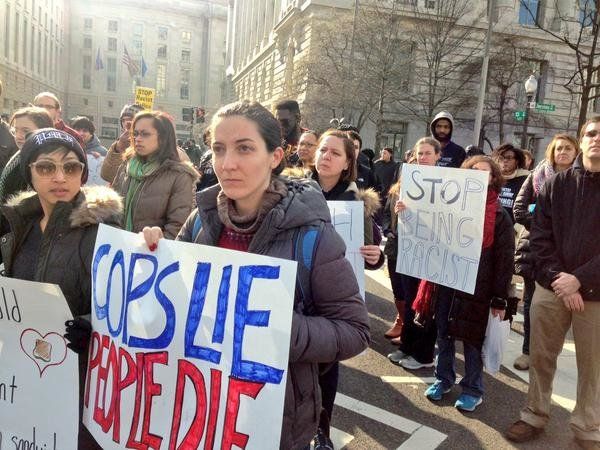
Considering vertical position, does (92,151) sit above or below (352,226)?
above

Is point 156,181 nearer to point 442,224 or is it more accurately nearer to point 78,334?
point 78,334

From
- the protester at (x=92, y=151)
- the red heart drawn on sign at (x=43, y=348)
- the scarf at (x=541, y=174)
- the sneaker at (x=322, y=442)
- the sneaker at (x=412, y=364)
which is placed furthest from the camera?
the protester at (x=92, y=151)

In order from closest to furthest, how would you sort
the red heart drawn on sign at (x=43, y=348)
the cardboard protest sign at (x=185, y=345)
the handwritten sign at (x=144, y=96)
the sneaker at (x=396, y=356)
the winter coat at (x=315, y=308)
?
the cardboard protest sign at (x=185, y=345)
the winter coat at (x=315, y=308)
the red heart drawn on sign at (x=43, y=348)
the sneaker at (x=396, y=356)
the handwritten sign at (x=144, y=96)

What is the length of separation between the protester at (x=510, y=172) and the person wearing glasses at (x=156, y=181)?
3.72 metres

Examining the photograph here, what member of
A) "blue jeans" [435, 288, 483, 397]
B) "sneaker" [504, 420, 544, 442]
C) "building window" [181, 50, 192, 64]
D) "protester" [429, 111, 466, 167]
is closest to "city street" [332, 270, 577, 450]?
"sneaker" [504, 420, 544, 442]

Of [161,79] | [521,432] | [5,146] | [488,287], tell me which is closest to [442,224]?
[488,287]

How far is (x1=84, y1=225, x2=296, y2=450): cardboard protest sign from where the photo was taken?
154 cm

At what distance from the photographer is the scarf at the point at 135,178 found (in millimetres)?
3590

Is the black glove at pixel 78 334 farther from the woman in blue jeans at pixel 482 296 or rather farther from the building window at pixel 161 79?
the building window at pixel 161 79

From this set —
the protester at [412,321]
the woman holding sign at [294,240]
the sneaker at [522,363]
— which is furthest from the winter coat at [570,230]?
the woman holding sign at [294,240]

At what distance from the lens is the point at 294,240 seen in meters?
1.69

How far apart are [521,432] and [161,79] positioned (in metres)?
75.1

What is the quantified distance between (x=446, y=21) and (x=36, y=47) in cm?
3878

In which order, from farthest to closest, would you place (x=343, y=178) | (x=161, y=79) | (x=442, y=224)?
(x=161, y=79) < (x=442, y=224) < (x=343, y=178)
